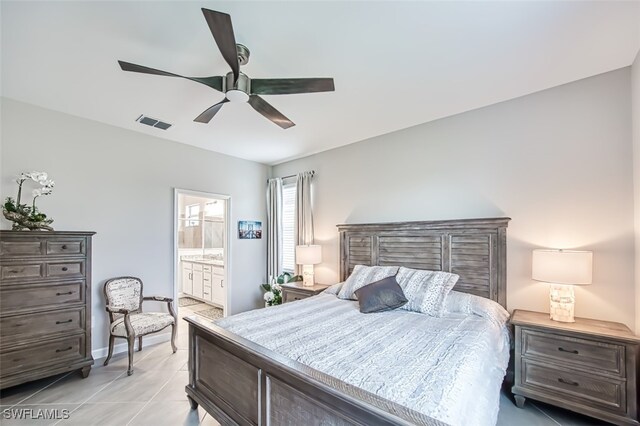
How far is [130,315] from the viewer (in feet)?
11.5

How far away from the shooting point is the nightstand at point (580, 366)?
2018 mm

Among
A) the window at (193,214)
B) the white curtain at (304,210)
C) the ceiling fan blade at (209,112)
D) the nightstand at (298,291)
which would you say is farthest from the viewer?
the window at (193,214)

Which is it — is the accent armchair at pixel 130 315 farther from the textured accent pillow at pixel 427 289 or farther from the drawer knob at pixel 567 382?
Result: the drawer knob at pixel 567 382

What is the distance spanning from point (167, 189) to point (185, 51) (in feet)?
8.01

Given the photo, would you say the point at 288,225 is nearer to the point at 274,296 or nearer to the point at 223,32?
the point at 274,296

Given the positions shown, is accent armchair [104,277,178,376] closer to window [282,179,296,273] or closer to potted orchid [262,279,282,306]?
potted orchid [262,279,282,306]

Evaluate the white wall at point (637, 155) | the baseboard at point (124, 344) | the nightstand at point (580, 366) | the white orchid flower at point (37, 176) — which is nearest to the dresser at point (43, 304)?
the baseboard at point (124, 344)

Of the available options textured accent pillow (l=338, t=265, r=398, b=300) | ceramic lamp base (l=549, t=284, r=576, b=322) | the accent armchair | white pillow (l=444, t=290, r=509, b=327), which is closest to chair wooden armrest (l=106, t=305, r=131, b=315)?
the accent armchair

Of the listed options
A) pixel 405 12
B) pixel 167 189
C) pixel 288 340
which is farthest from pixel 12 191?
pixel 405 12

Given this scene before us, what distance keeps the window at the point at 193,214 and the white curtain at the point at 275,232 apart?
2603 millimetres

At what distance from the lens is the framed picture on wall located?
4977 mm

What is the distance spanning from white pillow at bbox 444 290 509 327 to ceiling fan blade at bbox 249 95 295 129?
91.2 inches

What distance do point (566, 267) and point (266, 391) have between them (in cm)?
247

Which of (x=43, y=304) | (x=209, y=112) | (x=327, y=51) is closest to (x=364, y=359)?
(x=327, y=51)
